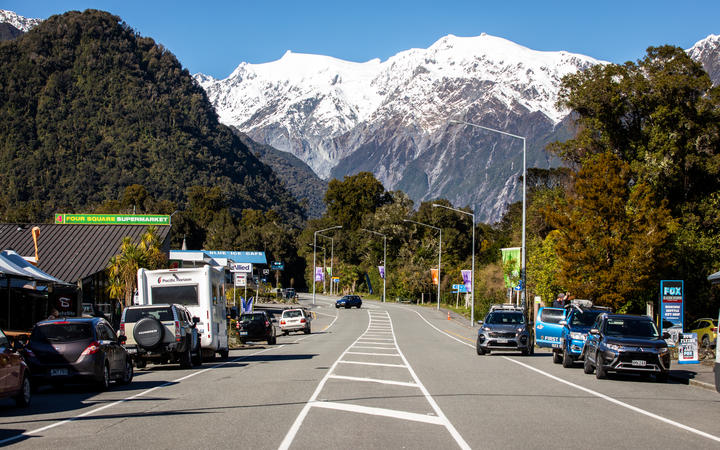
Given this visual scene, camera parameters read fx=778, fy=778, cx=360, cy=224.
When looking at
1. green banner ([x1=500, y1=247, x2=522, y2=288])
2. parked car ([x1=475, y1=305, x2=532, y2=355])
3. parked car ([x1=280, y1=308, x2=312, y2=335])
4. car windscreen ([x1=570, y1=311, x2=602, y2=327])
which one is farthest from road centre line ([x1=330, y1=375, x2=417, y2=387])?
green banner ([x1=500, y1=247, x2=522, y2=288])

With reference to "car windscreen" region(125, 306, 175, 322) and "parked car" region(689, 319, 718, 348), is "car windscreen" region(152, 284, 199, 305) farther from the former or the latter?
"parked car" region(689, 319, 718, 348)

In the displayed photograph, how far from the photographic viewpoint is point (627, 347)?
19.4m

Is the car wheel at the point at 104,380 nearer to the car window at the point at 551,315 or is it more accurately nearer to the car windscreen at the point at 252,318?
the car windscreen at the point at 252,318

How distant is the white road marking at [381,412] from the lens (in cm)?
1237

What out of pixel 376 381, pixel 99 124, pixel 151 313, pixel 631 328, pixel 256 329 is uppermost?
pixel 99 124

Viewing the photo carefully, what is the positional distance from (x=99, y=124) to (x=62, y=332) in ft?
476

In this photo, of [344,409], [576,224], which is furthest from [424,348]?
[344,409]

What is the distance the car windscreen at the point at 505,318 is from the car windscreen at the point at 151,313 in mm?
12080

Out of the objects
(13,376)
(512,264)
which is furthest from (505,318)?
(512,264)

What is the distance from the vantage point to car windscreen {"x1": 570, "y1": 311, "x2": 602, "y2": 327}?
24297mm

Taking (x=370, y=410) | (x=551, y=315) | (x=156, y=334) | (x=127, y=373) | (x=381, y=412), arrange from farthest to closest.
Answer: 1. (x=551, y=315)
2. (x=156, y=334)
3. (x=127, y=373)
4. (x=370, y=410)
5. (x=381, y=412)

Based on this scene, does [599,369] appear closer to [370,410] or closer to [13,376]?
[370,410]

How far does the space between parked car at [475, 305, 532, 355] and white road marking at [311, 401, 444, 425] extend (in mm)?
14442

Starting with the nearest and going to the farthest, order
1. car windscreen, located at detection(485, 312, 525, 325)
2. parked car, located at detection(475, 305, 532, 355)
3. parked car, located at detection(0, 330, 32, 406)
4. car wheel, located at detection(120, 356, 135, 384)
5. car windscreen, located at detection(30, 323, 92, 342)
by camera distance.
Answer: parked car, located at detection(0, 330, 32, 406) < car windscreen, located at detection(30, 323, 92, 342) < car wheel, located at detection(120, 356, 135, 384) < parked car, located at detection(475, 305, 532, 355) < car windscreen, located at detection(485, 312, 525, 325)
